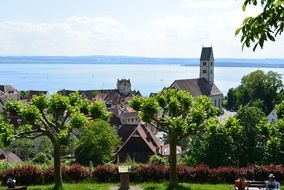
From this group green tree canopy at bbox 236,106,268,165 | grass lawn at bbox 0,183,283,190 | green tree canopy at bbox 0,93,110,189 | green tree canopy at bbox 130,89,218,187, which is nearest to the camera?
green tree canopy at bbox 0,93,110,189

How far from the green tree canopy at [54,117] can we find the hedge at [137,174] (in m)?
1.75

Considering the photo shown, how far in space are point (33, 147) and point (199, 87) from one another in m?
60.1

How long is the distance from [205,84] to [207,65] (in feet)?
30.4

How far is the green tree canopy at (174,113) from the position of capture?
17.4 meters

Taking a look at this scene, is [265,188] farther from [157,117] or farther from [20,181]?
[20,181]

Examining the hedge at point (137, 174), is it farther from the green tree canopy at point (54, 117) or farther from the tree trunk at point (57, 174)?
the green tree canopy at point (54, 117)

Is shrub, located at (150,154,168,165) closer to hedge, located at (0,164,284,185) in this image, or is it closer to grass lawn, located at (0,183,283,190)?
hedge, located at (0,164,284,185)

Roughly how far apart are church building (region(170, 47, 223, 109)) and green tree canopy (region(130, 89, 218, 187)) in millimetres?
84239

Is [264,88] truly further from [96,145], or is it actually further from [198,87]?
[96,145]

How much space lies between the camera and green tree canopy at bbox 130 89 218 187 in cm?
1738

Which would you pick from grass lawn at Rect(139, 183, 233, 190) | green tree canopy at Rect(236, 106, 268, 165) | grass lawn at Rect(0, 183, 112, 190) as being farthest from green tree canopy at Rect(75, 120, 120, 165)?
grass lawn at Rect(139, 183, 233, 190)

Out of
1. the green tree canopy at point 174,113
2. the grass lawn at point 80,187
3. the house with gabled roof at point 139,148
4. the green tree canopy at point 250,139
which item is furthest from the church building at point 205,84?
the grass lawn at point 80,187

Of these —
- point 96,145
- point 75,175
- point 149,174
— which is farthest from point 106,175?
point 96,145

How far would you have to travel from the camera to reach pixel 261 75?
303ft
